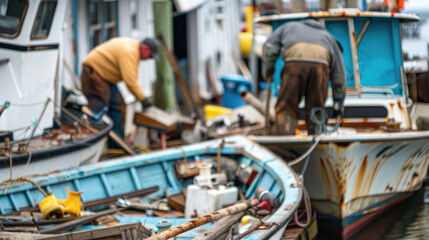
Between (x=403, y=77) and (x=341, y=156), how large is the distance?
8.53 feet

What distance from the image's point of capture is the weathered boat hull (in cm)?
780

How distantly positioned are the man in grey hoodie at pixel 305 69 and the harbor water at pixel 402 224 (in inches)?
53.6

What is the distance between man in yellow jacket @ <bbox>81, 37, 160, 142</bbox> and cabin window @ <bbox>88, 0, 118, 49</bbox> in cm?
228

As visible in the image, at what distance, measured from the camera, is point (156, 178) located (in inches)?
321

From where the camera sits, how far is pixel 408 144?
820cm

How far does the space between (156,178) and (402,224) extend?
3183 mm

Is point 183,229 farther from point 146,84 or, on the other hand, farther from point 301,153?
point 146,84

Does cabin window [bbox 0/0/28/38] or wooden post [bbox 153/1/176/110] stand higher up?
cabin window [bbox 0/0/28/38]

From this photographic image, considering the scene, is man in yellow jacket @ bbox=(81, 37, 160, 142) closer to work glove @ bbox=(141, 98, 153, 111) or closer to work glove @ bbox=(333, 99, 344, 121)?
work glove @ bbox=(141, 98, 153, 111)

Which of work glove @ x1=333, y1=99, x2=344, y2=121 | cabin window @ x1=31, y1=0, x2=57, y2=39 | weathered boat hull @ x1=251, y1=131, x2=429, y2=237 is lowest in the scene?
weathered boat hull @ x1=251, y1=131, x2=429, y2=237

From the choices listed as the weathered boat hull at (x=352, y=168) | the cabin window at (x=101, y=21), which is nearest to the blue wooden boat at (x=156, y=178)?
the weathered boat hull at (x=352, y=168)

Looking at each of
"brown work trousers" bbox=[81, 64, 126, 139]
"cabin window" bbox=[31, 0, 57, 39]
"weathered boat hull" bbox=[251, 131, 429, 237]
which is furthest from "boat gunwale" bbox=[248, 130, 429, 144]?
"brown work trousers" bbox=[81, 64, 126, 139]

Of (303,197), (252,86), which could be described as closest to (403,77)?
(303,197)

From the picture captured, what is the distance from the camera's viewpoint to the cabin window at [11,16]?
7652 millimetres
